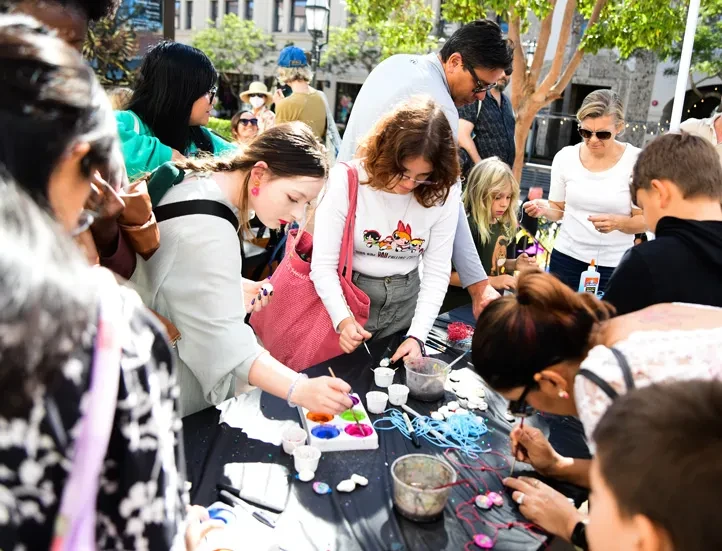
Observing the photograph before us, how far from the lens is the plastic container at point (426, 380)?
5.90ft

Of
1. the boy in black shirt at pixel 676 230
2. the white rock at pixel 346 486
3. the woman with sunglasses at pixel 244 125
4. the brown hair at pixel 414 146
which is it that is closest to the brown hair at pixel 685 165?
the boy in black shirt at pixel 676 230

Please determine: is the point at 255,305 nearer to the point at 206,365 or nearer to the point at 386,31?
the point at 206,365

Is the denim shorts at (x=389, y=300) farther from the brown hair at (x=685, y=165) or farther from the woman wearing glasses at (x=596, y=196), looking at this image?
the woman wearing glasses at (x=596, y=196)

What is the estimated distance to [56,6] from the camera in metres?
1.47

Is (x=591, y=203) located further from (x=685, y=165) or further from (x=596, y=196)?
(x=685, y=165)

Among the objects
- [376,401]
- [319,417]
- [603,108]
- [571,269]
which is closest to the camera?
[319,417]

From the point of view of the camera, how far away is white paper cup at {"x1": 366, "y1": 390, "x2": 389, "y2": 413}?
168 cm

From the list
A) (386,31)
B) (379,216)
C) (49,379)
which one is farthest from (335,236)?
(386,31)

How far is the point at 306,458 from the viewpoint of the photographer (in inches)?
54.0

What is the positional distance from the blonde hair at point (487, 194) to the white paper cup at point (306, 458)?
1.87 metres

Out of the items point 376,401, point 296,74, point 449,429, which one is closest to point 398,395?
point 376,401

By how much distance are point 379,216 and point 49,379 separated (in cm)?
161

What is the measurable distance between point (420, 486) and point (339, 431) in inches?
12.6

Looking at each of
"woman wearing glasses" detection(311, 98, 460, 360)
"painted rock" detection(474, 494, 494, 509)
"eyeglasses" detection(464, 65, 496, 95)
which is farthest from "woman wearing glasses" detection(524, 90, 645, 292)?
"painted rock" detection(474, 494, 494, 509)
